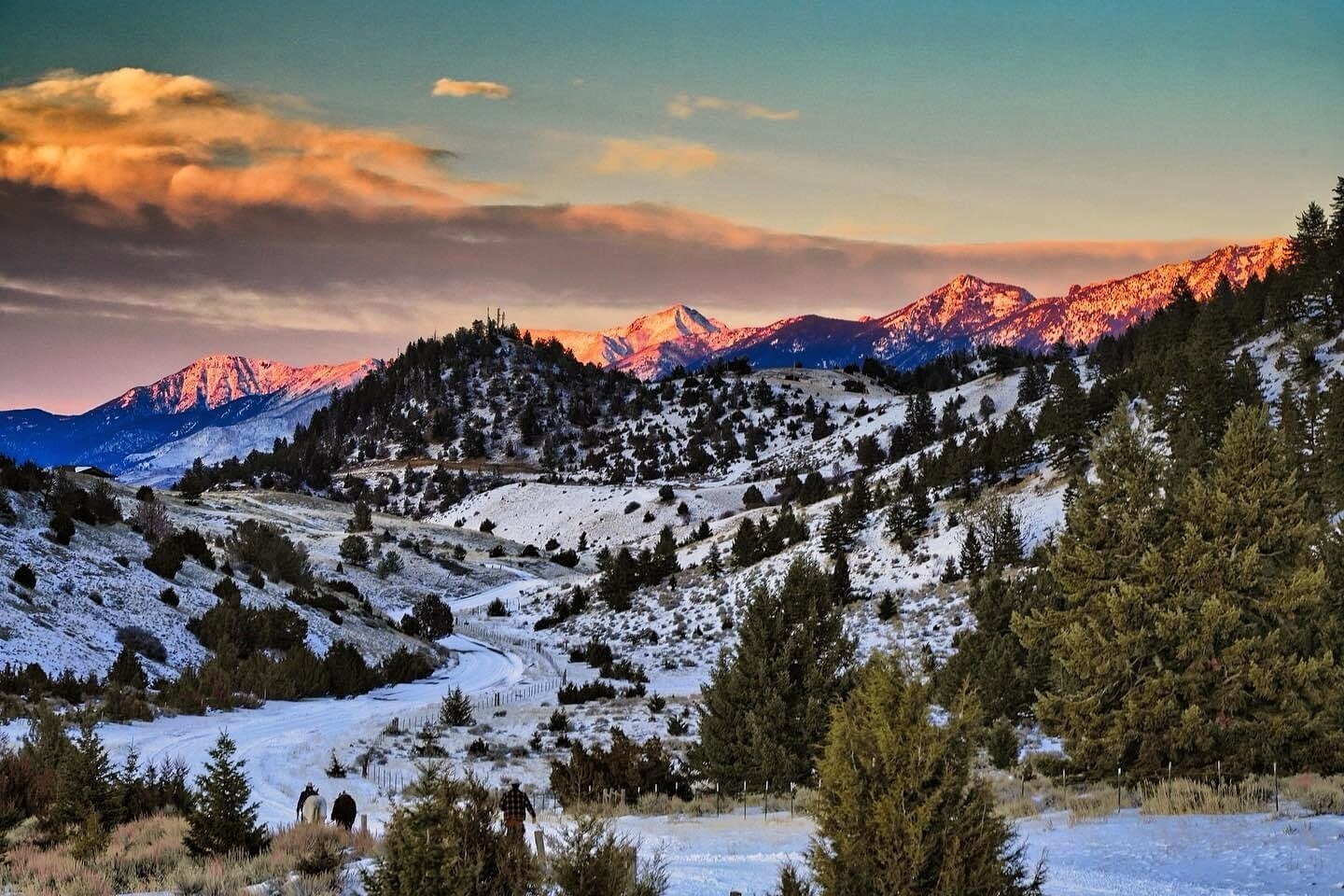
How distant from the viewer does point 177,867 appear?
38.9 ft

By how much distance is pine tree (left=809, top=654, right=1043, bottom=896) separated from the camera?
26.8 feet

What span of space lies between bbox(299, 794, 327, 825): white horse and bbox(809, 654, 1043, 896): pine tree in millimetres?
9167

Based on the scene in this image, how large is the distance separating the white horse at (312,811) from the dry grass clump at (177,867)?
31.8 inches

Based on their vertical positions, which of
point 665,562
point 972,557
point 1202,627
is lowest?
point 1202,627

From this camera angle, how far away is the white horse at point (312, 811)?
14.6 meters

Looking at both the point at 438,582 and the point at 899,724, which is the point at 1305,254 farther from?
the point at 899,724

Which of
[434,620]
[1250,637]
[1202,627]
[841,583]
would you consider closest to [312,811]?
[1202,627]

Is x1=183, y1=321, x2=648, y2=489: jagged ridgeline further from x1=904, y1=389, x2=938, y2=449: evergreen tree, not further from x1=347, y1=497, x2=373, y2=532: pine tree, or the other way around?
x1=904, y1=389, x2=938, y2=449: evergreen tree

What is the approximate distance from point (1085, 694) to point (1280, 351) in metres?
62.3

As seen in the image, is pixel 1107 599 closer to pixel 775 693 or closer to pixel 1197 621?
pixel 1197 621

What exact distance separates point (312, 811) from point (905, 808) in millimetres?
10281

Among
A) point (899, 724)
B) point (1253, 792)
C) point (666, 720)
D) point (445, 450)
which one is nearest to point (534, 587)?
point (666, 720)

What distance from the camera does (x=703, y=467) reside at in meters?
140

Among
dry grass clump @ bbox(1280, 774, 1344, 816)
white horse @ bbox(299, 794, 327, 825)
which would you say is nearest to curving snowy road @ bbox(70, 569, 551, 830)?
white horse @ bbox(299, 794, 327, 825)
